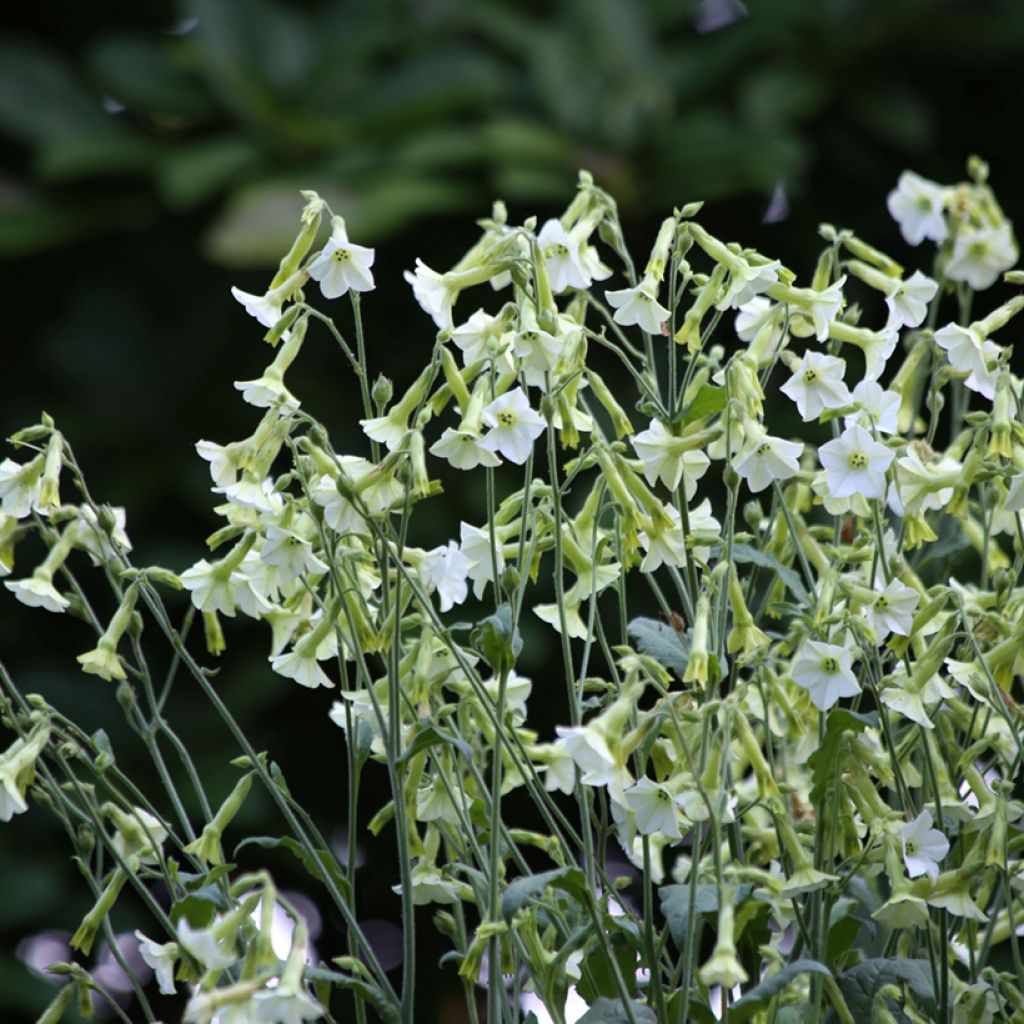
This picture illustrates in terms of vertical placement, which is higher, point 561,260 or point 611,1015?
point 561,260

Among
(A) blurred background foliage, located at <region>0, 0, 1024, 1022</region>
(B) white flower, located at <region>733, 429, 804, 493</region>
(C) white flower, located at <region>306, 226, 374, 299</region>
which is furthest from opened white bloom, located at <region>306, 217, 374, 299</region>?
(A) blurred background foliage, located at <region>0, 0, 1024, 1022</region>

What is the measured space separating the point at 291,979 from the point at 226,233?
1.40 meters

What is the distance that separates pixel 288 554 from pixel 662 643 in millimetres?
201

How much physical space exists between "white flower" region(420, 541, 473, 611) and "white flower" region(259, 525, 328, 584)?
0.23ft

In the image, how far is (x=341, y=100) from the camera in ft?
6.99

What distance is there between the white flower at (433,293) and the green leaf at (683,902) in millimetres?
323

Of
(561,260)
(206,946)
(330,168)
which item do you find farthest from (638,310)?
(330,168)

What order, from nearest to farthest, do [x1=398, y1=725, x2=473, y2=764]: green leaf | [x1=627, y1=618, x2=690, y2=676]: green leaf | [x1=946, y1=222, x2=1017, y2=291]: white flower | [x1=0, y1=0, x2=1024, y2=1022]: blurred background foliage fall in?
[x1=398, y1=725, x2=473, y2=764]: green leaf, [x1=627, y1=618, x2=690, y2=676]: green leaf, [x1=946, y1=222, x2=1017, y2=291]: white flower, [x1=0, y1=0, x2=1024, y2=1022]: blurred background foliage

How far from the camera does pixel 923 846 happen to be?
0.72 m

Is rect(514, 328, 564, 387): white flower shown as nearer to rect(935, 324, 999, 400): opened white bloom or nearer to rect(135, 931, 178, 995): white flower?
rect(935, 324, 999, 400): opened white bloom

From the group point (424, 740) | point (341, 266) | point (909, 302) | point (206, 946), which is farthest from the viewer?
point (909, 302)

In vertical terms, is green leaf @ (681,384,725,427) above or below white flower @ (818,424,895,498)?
above

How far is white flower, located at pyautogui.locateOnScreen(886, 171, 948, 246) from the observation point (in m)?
1.22

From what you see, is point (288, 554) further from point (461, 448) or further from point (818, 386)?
point (818, 386)
